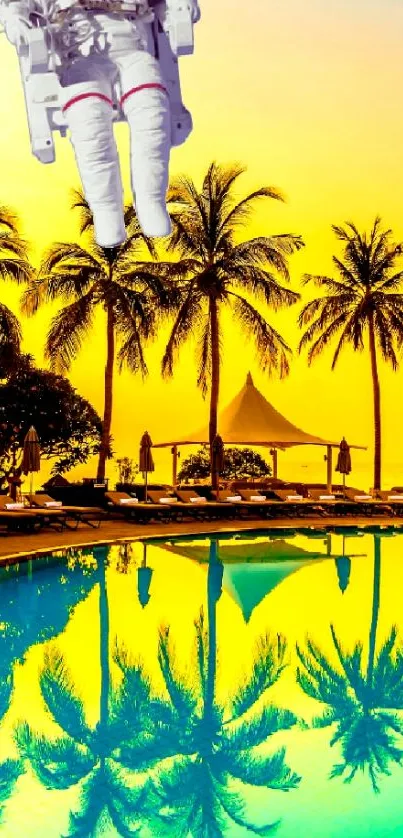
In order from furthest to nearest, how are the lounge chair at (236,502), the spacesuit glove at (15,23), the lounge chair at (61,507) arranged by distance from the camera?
the lounge chair at (236,502) → the lounge chair at (61,507) → the spacesuit glove at (15,23)

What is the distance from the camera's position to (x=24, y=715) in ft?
23.0

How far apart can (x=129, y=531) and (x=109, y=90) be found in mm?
16661

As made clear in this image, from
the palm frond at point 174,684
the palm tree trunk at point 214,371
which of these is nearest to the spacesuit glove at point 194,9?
the palm frond at point 174,684

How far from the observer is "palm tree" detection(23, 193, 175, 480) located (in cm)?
2475

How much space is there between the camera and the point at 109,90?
2848 mm

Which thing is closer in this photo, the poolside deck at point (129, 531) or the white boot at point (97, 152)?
the white boot at point (97, 152)

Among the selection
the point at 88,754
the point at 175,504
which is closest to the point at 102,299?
the point at 175,504

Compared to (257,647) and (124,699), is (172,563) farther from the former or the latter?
(124,699)

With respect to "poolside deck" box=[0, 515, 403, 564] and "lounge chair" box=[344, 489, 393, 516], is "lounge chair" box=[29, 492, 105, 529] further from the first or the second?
"lounge chair" box=[344, 489, 393, 516]

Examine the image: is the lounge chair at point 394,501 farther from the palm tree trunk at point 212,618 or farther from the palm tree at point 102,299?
the palm tree trunk at point 212,618

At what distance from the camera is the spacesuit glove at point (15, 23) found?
2812 millimetres

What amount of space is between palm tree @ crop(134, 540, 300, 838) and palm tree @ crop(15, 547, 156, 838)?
6.3 inches

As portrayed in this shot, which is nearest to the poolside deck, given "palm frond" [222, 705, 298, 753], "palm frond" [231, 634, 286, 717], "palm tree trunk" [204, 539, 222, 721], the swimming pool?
"palm tree trunk" [204, 539, 222, 721]

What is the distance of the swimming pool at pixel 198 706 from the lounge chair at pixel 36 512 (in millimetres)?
3663
